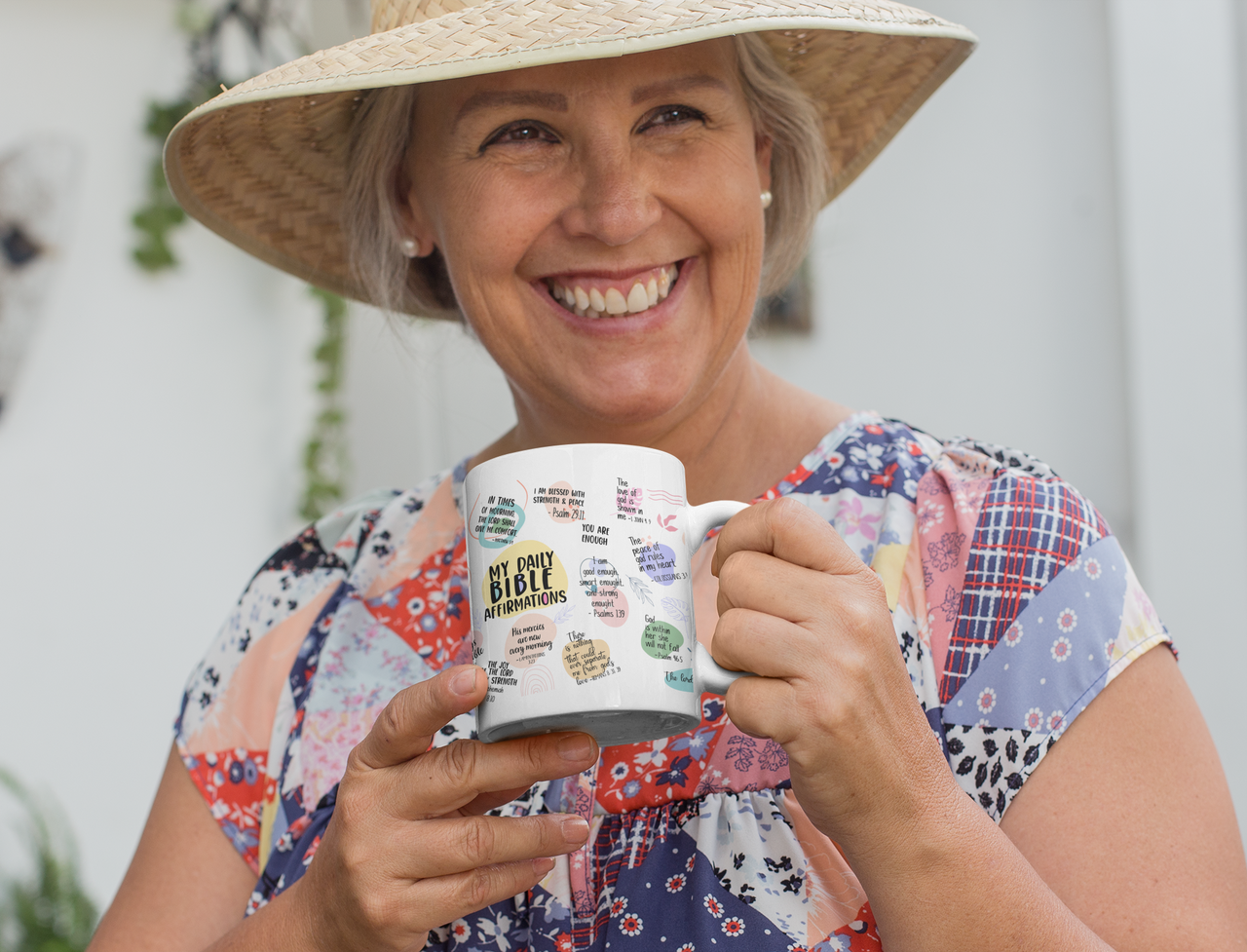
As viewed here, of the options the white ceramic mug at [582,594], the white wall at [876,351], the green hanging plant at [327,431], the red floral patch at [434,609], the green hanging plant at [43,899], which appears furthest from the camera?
the green hanging plant at [327,431]

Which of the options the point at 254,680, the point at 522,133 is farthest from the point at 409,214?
the point at 254,680

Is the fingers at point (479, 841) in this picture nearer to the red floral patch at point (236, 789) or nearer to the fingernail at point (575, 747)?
the fingernail at point (575, 747)

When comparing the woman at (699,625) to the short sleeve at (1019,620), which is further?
the short sleeve at (1019,620)

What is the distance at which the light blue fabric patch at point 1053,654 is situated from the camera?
1.09 m

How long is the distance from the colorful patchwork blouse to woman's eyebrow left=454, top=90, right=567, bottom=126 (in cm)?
51

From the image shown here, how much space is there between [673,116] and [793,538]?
64 centimetres

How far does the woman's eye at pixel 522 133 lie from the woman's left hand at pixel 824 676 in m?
0.61

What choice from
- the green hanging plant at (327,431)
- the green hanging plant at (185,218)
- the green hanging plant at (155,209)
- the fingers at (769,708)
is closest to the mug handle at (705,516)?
the fingers at (769,708)

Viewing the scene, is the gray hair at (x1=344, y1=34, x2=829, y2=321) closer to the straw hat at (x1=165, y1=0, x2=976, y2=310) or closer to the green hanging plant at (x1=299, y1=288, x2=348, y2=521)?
the straw hat at (x1=165, y1=0, x2=976, y2=310)

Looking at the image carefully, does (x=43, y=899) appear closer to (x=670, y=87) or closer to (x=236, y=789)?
(x=236, y=789)

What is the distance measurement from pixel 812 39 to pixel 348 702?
105 centimetres

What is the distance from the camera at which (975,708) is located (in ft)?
3.72

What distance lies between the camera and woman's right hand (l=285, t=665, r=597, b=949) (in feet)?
3.02

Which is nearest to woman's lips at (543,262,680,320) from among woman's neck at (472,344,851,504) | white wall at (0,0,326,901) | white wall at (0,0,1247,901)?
woman's neck at (472,344,851,504)
